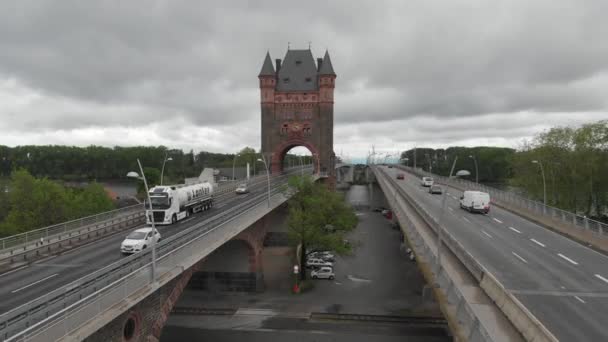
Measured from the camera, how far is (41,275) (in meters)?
16.2

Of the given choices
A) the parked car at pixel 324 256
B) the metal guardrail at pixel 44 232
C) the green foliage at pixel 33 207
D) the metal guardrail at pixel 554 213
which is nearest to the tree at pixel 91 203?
the green foliage at pixel 33 207

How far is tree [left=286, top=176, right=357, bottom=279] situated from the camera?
33.7m

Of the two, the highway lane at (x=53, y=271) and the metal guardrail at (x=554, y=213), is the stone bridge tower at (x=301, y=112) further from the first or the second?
the highway lane at (x=53, y=271)

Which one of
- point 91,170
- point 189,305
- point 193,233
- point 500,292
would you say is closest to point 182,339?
point 189,305

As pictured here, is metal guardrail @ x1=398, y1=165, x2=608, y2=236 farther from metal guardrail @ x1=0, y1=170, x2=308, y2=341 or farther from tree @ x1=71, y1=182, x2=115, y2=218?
tree @ x1=71, y1=182, x2=115, y2=218

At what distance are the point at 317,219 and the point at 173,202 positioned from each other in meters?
13.7

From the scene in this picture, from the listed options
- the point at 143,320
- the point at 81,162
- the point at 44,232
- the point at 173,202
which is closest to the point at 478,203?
the point at 173,202

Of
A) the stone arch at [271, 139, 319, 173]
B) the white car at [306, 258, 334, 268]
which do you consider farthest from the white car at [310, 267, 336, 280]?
the stone arch at [271, 139, 319, 173]

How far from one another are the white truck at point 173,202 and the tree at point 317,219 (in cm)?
972

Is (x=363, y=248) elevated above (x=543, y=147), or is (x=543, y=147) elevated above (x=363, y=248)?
(x=543, y=147)

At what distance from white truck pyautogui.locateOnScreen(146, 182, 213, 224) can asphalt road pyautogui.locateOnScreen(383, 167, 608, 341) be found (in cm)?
2350

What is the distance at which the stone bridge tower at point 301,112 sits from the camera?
254ft

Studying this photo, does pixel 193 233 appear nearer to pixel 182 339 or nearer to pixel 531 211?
pixel 182 339

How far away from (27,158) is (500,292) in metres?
179
